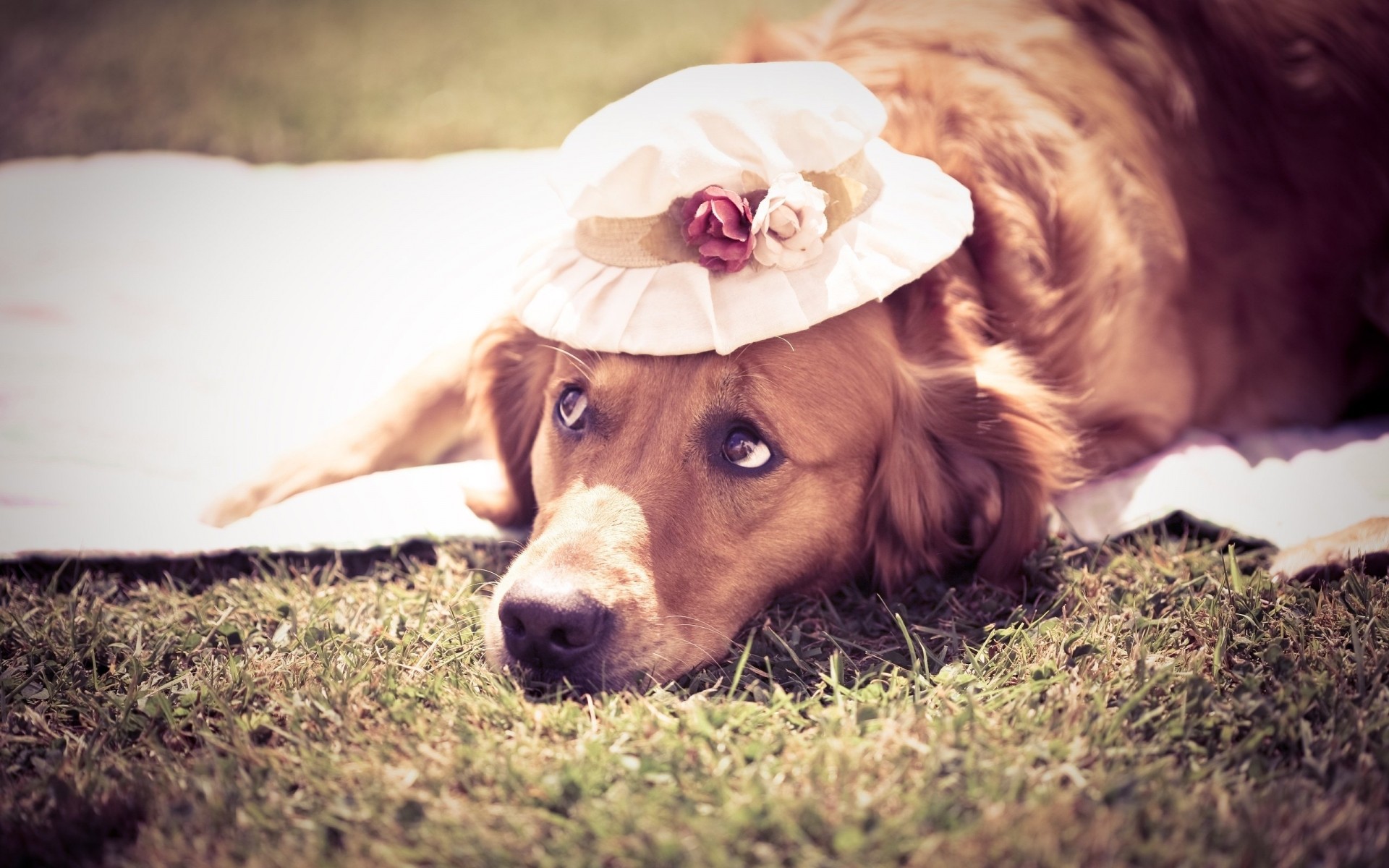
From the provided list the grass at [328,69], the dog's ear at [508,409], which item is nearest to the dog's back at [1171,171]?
the dog's ear at [508,409]

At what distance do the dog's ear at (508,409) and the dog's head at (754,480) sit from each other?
0.38 ft

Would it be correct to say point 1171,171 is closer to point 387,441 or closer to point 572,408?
point 572,408

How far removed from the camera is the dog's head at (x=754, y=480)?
2246mm

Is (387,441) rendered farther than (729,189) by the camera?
Yes

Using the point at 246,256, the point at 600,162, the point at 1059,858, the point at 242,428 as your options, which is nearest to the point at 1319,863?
the point at 1059,858

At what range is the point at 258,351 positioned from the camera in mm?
4039

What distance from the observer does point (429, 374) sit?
344cm

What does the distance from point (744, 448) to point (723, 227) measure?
0.54m

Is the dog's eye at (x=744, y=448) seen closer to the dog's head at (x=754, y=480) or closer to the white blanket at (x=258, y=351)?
the dog's head at (x=754, y=480)

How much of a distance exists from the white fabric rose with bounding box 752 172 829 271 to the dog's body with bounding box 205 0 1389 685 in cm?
23

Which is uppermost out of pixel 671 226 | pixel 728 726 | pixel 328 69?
pixel 671 226

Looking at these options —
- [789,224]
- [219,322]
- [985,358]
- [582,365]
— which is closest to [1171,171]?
[985,358]

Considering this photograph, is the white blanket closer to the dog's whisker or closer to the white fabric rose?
the dog's whisker

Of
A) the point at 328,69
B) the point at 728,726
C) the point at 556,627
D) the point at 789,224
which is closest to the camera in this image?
the point at 728,726
